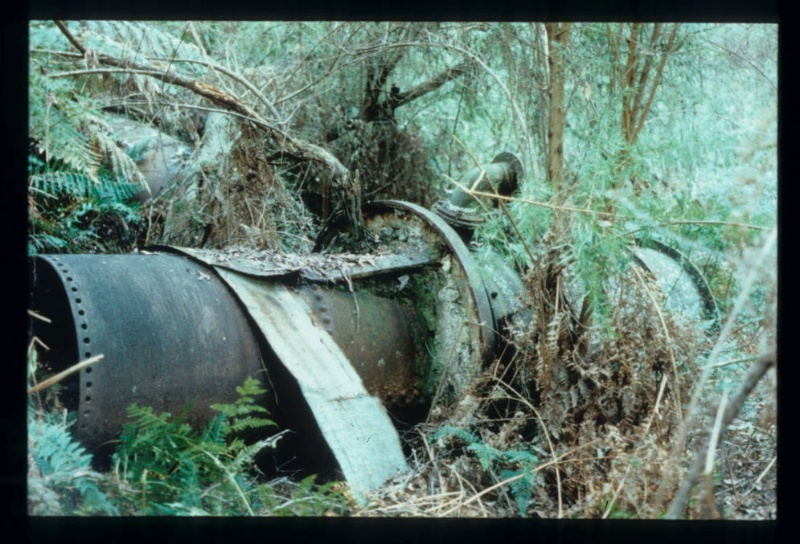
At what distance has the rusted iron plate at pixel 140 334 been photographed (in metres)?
2.41

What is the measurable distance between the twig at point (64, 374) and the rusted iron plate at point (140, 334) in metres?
0.03

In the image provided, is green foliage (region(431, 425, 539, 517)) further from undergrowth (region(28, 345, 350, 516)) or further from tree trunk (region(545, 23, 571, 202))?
tree trunk (region(545, 23, 571, 202))

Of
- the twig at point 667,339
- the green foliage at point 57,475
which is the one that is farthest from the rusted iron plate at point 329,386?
the twig at point 667,339

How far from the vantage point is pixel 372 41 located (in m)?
4.52

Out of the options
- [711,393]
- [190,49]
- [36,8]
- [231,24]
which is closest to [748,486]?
[711,393]

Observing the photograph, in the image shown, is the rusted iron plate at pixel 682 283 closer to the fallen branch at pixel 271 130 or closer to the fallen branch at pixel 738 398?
the fallen branch at pixel 738 398

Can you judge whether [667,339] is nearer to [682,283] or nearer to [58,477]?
[682,283]

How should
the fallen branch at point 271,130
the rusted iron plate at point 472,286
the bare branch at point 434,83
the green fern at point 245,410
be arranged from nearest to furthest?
the green fern at point 245,410
the rusted iron plate at point 472,286
the fallen branch at point 271,130
the bare branch at point 434,83

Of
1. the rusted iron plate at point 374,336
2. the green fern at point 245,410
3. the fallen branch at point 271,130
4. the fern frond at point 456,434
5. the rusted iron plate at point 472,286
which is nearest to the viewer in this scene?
the green fern at point 245,410

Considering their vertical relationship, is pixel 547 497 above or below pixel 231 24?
below

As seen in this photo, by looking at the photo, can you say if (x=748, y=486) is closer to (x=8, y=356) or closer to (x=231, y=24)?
(x=8, y=356)

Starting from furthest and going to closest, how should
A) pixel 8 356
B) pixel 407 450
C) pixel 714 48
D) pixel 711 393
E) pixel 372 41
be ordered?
pixel 372 41 < pixel 714 48 < pixel 407 450 < pixel 711 393 < pixel 8 356

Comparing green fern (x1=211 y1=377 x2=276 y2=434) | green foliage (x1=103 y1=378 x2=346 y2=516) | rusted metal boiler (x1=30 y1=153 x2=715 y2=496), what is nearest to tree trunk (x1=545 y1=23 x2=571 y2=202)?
rusted metal boiler (x1=30 y1=153 x2=715 y2=496)

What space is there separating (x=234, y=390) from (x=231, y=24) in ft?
10.8
